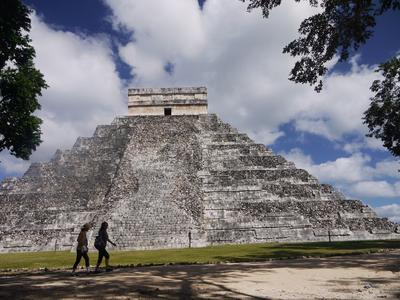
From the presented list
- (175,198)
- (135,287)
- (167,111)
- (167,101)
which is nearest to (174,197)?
(175,198)

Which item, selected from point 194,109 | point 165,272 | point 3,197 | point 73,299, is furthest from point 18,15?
point 194,109

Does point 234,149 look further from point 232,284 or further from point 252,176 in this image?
point 232,284

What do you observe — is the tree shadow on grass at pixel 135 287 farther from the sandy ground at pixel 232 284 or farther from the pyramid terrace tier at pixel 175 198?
the pyramid terrace tier at pixel 175 198

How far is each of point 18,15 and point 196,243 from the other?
1031cm

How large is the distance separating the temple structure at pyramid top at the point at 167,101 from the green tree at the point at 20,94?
13535 mm

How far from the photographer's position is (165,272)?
8.67 metres

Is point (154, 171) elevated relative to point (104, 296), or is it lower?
elevated

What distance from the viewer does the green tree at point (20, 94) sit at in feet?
44.0

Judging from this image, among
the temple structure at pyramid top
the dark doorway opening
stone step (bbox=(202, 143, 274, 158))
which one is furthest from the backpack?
the dark doorway opening

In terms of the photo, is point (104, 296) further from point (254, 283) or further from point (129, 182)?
point (129, 182)

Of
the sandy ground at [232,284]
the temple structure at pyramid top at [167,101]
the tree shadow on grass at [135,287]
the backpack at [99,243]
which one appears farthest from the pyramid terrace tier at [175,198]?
the tree shadow on grass at [135,287]

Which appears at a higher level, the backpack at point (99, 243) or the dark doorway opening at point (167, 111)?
the dark doorway opening at point (167, 111)

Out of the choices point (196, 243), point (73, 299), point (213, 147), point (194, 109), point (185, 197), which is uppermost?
point (194, 109)

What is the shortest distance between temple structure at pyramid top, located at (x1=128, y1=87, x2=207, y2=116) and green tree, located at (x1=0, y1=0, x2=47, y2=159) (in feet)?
44.4
